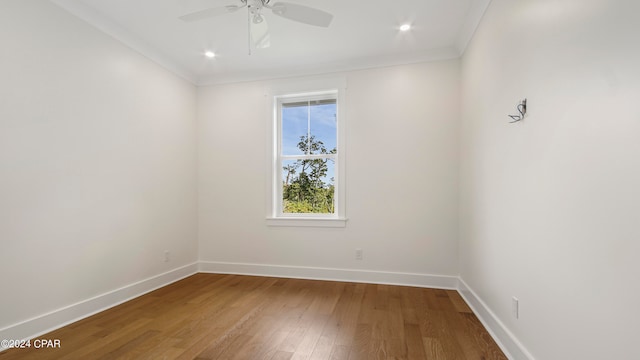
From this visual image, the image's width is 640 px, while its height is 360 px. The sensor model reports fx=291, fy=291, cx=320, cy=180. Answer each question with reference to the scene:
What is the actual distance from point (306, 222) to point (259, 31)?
2248 millimetres

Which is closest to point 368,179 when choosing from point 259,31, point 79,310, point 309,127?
point 309,127

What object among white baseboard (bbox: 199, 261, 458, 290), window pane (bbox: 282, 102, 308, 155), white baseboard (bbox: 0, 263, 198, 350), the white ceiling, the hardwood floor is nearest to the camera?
the hardwood floor

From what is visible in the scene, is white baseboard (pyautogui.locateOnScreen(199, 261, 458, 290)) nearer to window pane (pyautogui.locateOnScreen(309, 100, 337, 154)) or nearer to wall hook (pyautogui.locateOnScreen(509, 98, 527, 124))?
window pane (pyautogui.locateOnScreen(309, 100, 337, 154))

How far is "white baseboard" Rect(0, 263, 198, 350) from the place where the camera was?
208 cm

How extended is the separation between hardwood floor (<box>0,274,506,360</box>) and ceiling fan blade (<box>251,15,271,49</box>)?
232 centimetres

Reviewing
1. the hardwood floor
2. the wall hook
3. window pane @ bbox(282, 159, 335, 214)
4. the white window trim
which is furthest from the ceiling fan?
the hardwood floor

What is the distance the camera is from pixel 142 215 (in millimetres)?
3158

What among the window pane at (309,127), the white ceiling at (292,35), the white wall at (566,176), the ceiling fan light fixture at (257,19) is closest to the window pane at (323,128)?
the window pane at (309,127)

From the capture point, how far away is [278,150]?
3959 millimetres

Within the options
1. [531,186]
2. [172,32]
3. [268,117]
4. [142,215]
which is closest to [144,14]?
[172,32]

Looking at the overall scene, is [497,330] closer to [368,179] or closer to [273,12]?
[368,179]

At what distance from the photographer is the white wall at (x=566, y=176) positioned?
1013 mm

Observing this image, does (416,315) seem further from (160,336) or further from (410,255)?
(160,336)

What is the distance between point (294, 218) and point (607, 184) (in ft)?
10.0
